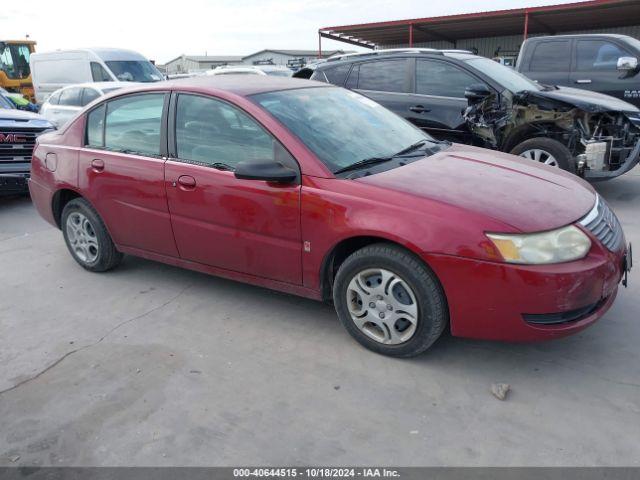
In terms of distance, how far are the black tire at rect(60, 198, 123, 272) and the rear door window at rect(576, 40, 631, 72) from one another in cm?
757

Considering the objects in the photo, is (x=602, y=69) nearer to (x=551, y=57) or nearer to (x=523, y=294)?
(x=551, y=57)

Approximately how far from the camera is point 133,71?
15.3 metres

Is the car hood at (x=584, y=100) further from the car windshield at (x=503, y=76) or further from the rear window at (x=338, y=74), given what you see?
the rear window at (x=338, y=74)

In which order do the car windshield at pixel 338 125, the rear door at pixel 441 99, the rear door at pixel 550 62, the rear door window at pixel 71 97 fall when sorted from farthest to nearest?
the rear door window at pixel 71 97 < the rear door at pixel 550 62 < the rear door at pixel 441 99 < the car windshield at pixel 338 125

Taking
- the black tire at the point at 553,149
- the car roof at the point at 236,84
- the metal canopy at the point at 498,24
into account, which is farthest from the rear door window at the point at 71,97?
the metal canopy at the point at 498,24

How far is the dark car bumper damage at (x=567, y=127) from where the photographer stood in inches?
237

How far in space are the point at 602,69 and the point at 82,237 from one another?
7.86m

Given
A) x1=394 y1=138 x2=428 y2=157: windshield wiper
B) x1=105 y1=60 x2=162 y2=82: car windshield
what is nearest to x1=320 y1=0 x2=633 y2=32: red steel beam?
x1=105 y1=60 x2=162 y2=82: car windshield

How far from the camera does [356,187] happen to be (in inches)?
122

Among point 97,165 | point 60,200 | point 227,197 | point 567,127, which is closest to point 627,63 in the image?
point 567,127

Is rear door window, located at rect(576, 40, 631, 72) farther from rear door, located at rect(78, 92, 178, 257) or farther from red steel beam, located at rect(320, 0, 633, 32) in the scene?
red steel beam, located at rect(320, 0, 633, 32)

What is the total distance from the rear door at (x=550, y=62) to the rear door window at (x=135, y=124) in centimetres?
685

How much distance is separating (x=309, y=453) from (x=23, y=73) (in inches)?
998

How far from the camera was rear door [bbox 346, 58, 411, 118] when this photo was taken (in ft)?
23.0
